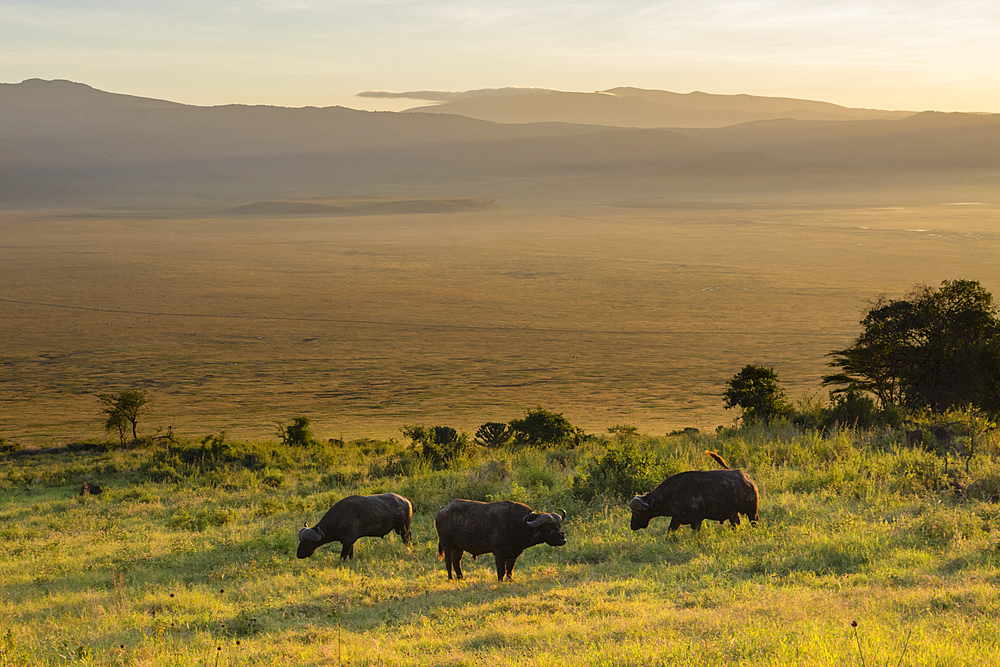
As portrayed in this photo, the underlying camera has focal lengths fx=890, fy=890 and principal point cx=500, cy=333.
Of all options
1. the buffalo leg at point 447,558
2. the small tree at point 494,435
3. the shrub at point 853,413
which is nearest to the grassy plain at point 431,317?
the small tree at point 494,435

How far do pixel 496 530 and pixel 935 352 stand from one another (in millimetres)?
15352

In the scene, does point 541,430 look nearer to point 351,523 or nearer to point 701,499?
point 351,523

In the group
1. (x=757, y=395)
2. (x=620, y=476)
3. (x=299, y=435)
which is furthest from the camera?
(x=299, y=435)

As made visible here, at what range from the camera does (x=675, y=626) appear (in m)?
7.42

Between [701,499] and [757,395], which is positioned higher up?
[701,499]

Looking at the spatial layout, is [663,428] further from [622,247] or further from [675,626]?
[622,247]

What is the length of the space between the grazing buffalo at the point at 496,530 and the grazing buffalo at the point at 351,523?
165 centimetres

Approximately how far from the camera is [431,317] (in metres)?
72.3

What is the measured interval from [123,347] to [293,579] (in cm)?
5469

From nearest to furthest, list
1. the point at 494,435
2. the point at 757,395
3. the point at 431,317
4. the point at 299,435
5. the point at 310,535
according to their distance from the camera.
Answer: the point at 310,535
the point at 757,395
the point at 494,435
the point at 299,435
the point at 431,317

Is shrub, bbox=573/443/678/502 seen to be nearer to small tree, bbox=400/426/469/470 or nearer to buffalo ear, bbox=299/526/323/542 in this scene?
buffalo ear, bbox=299/526/323/542

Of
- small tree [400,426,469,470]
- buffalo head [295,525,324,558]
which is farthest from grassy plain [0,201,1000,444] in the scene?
buffalo head [295,525,324,558]

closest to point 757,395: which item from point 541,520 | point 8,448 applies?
point 541,520

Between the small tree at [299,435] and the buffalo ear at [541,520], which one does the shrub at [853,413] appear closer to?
the buffalo ear at [541,520]
